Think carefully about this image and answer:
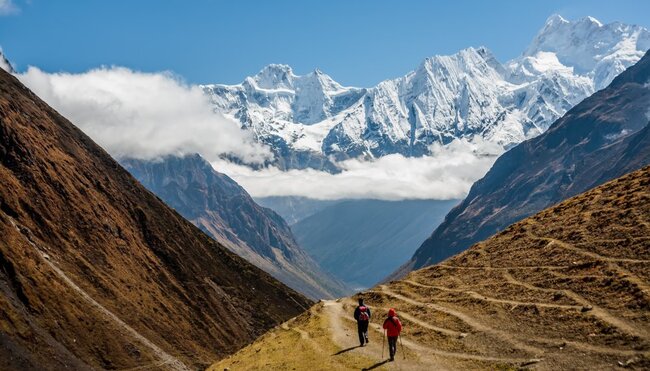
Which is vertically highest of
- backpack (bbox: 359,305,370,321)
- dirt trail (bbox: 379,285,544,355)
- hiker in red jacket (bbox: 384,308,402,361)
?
backpack (bbox: 359,305,370,321)

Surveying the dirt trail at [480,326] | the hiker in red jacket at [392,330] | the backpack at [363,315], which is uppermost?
the backpack at [363,315]

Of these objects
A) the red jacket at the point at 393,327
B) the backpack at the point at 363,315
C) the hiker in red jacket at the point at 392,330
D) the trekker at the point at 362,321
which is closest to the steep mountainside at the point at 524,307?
the trekker at the point at 362,321

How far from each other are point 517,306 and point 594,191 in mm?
29255

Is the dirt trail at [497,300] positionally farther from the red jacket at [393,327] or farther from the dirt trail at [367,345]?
the red jacket at [393,327]

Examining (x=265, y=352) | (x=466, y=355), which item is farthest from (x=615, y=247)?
(x=265, y=352)

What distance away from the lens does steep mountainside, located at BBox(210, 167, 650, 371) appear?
42500mm

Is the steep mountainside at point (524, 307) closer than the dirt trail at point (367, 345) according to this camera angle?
Yes

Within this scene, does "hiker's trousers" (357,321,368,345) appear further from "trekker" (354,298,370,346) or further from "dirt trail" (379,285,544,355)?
"dirt trail" (379,285,544,355)

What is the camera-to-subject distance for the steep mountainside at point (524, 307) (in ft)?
139

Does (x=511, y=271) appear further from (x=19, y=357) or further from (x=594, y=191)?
(x=19, y=357)

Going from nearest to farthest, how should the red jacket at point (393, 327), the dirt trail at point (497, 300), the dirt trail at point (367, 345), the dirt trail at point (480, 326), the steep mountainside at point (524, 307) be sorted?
the steep mountainside at point (524, 307) → the dirt trail at point (480, 326) → the dirt trail at point (367, 345) → the red jacket at point (393, 327) → the dirt trail at point (497, 300)

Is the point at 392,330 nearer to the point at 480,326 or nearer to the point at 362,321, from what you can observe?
the point at 362,321

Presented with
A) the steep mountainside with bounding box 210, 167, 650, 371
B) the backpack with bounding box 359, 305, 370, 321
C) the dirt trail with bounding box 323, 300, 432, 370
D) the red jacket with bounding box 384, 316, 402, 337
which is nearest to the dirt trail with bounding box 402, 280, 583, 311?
the steep mountainside with bounding box 210, 167, 650, 371

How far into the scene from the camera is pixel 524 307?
167 ft
